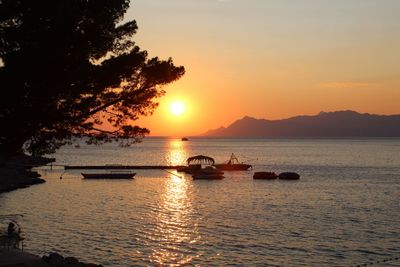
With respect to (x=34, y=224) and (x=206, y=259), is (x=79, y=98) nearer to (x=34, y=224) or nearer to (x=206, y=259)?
(x=206, y=259)

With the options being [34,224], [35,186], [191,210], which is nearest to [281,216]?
[191,210]

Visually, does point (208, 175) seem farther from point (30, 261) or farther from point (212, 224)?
Answer: point (30, 261)

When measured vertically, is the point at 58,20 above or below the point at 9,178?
above

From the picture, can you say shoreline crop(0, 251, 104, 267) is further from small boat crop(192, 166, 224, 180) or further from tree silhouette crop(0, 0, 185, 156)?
small boat crop(192, 166, 224, 180)

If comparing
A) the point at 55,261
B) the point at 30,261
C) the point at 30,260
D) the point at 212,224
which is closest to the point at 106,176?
the point at 212,224

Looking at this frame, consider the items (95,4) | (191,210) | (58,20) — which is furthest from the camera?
(191,210)

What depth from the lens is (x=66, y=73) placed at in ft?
71.3

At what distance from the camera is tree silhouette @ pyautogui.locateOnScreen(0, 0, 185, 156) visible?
825 inches

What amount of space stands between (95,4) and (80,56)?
8.24 ft

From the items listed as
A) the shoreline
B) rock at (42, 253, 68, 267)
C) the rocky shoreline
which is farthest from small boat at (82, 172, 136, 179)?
rock at (42, 253, 68, 267)

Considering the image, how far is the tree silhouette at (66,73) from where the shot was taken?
2095 centimetres

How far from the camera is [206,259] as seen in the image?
3225 cm

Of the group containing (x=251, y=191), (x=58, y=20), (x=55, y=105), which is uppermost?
(x=58, y=20)

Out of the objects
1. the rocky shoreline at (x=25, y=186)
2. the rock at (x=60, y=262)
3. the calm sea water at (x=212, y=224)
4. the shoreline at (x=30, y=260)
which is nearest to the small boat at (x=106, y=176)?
the rocky shoreline at (x=25, y=186)
